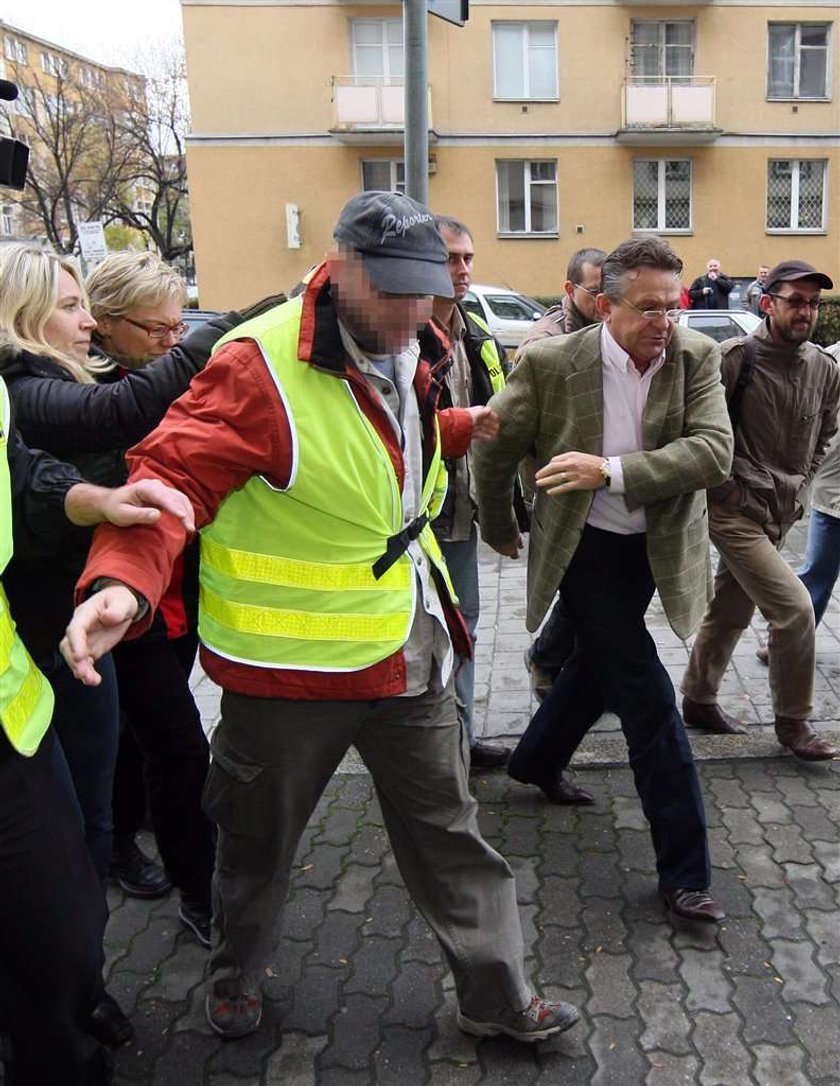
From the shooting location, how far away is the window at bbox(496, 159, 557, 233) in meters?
25.3

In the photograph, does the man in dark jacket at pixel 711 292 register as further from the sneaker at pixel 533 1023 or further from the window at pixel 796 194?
the sneaker at pixel 533 1023

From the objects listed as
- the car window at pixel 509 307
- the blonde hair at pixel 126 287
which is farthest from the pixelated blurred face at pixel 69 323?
the car window at pixel 509 307

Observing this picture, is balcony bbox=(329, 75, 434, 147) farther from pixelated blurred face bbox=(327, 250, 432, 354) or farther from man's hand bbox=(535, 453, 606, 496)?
pixelated blurred face bbox=(327, 250, 432, 354)

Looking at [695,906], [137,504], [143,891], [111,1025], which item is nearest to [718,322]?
[695,906]

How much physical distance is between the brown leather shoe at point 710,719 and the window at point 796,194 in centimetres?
2433

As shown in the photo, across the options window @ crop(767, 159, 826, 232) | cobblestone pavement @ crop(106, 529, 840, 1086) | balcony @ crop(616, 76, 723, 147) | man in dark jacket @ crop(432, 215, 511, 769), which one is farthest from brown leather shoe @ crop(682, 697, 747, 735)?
window @ crop(767, 159, 826, 232)

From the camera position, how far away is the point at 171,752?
2.81 meters

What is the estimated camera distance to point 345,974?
9.05 feet

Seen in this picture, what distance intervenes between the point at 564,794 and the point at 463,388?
152 centimetres

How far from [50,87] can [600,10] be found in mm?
20350

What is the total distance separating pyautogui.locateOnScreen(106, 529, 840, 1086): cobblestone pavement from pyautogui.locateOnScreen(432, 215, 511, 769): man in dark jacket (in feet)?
2.06

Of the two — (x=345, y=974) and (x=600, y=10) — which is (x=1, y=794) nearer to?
(x=345, y=974)

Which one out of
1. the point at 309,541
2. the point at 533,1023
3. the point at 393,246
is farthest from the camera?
the point at 533,1023

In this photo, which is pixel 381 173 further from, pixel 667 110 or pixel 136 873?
pixel 136 873
